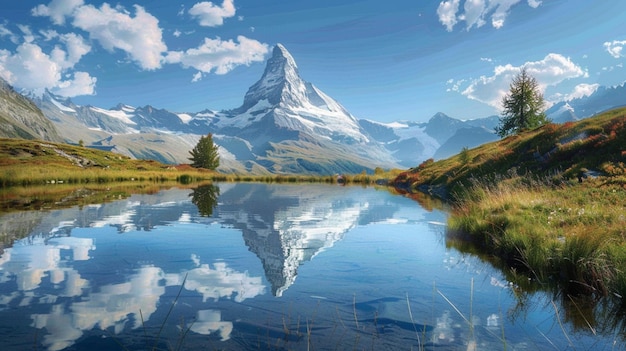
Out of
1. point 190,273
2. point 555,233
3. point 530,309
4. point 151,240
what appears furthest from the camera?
point 151,240

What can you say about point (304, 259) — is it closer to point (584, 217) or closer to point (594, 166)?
point (584, 217)

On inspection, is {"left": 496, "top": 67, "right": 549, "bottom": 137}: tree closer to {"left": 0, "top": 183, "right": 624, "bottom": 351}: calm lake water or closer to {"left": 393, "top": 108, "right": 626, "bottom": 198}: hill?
{"left": 393, "top": 108, "right": 626, "bottom": 198}: hill

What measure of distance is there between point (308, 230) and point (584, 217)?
11.4 m

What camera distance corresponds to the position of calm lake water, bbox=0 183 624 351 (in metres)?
6.95

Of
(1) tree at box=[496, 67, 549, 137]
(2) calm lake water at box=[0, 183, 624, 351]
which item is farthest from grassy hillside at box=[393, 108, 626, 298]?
(1) tree at box=[496, 67, 549, 137]

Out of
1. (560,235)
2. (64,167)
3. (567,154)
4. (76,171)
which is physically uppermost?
(64,167)

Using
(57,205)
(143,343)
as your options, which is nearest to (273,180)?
(57,205)

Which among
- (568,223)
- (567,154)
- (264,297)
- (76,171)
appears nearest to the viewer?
(264,297)

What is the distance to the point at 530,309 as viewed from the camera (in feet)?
28.5

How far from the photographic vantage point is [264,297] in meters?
9.22

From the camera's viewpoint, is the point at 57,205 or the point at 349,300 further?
the point at 57,205

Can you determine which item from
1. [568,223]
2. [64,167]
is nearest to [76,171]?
[64,167]

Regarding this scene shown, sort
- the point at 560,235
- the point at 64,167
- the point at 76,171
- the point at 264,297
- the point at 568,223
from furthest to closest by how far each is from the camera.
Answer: the point at 64,167
the point at 76,171
the point at 568,223
the point at 560,235
the point at 264,297

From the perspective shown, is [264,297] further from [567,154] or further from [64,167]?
[64,167]
